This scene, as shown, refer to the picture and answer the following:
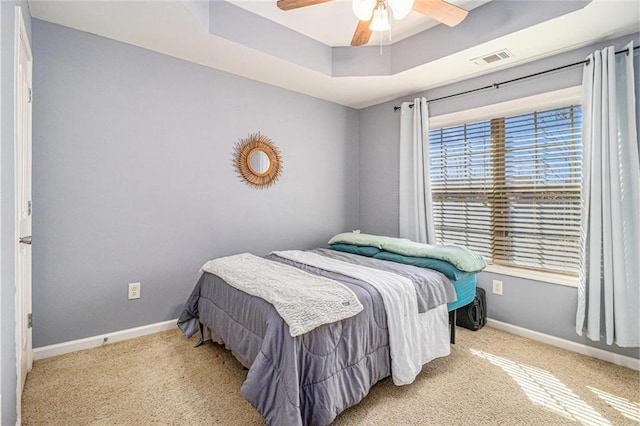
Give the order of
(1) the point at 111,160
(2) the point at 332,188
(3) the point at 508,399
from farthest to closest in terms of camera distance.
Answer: (2) the point at 332,188
(1) the point at 111,160
(3) the point at 508,399

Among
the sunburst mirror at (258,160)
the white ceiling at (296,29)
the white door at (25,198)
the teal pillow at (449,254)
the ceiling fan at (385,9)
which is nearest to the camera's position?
the ceiling fan at (385,9)

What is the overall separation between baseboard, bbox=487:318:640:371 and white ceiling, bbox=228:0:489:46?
103 inches

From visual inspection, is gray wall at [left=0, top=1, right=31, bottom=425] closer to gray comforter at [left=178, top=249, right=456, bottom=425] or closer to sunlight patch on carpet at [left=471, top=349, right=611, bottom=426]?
gray comforter at [left=178, top=249, right=456, bottom=425]

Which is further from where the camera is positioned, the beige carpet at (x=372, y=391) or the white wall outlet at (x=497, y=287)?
the white wall outlet at (x=497, y=287)

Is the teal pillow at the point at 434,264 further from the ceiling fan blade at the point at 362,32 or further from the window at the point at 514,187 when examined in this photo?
the ceiling fan blade at the point at 362,32

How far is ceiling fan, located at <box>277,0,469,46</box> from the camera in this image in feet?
5.31

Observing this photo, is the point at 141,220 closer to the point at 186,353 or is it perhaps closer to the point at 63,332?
the point at 63,332

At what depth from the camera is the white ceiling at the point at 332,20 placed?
2453 mm

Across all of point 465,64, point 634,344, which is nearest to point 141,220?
point 465,64

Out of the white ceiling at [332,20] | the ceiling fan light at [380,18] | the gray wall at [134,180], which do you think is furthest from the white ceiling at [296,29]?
the ceiling fan light at [380,18]

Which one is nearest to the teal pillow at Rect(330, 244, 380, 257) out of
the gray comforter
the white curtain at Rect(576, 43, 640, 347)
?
the gray comforter

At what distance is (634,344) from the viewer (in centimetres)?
213

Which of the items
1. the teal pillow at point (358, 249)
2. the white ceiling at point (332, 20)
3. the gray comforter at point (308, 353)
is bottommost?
the gray comforter at point (308, 353)

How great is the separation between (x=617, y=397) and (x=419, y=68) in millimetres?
2723
